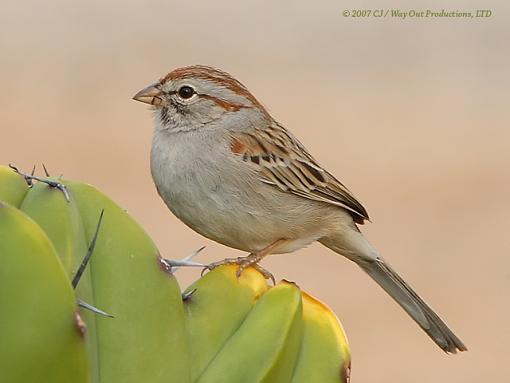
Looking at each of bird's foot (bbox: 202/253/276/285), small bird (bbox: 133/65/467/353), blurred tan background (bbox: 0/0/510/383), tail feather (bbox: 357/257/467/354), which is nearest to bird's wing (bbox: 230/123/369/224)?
small bird (bbox: 133/65/467/353)

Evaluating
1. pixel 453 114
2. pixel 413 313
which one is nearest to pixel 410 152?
pixel 453 114

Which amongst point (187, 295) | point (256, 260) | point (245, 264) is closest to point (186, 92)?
point (256, 260)

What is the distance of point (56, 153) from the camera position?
11.3 m

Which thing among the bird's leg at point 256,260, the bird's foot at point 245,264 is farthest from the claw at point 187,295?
the bird's leg at point 256,260

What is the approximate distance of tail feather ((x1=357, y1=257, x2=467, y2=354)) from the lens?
4.79 meters

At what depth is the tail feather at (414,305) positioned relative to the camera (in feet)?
15.7

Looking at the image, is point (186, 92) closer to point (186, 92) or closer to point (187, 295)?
point (186, 92)

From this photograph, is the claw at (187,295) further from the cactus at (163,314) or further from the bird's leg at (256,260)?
the bird's leg at (256,260)

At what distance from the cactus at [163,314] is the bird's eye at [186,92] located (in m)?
1.50

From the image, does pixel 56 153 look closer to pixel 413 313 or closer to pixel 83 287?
pixel 413 313

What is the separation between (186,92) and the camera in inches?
186

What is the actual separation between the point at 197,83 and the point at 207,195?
17.9 inches

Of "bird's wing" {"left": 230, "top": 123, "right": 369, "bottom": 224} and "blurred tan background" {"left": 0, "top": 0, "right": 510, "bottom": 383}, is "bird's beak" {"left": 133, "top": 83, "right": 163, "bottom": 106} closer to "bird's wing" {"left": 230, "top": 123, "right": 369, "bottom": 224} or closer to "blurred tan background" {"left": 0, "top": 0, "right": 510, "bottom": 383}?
"bird's wing" {"left": 230, "top": 123, "right": 369, "bottom": 224}

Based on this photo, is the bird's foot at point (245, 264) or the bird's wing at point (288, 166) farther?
the bird's wing at point (288, 166)
